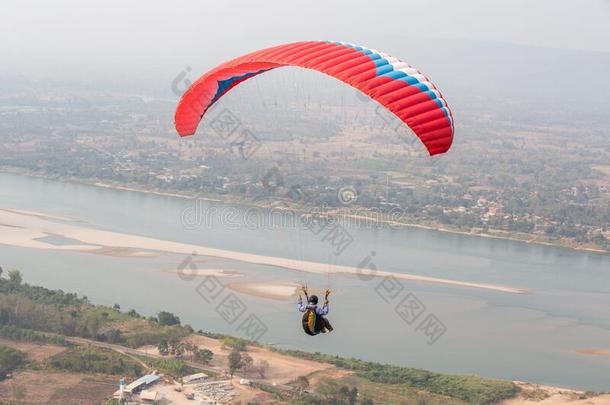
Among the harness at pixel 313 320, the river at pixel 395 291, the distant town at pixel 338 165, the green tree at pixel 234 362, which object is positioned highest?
the distant town at pixel 338 165

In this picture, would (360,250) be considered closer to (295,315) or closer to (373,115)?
(295,315)

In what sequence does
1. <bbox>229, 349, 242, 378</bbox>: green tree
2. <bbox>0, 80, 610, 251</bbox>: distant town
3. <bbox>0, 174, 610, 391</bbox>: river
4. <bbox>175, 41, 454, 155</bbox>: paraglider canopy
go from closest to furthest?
1. <bbox>175, 41, 454, 155</bbox>: paraglider canopy
2. <bbox>229, 349, 242, 378</bbox>: green tree
3. <bbox>0, 174, 610, 391</bbox>: river
4. <bbox>0, 80, 610, 251</bbox>: distant town

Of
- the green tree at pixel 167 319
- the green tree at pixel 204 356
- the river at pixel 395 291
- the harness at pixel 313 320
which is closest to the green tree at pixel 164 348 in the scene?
the green tree at pixel 204 356

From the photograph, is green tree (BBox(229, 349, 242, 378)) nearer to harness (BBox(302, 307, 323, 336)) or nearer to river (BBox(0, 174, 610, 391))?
river (BBox(0, 174, 610, 391))

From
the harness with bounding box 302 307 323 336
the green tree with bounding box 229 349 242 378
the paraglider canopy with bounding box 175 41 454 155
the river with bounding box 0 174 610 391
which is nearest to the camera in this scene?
the paraglider canopy with bounding box 175 41 454 155

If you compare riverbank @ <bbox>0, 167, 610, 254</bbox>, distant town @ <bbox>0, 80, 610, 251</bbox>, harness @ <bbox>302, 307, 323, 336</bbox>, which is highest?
distant town @ <bbox>0, 80, 610, 251</bbox>

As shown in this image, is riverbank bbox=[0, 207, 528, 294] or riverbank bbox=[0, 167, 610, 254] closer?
riverbank bbox=[0, 207, 528, 294]

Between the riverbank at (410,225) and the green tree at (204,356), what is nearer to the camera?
the green tree at (204,356)

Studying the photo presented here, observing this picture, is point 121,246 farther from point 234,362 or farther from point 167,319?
point 234,362

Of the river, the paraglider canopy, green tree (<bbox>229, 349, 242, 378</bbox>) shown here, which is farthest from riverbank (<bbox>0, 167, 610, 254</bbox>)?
the paraglider canopy

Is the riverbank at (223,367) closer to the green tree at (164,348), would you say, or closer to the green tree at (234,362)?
the green tree at (164,348)
